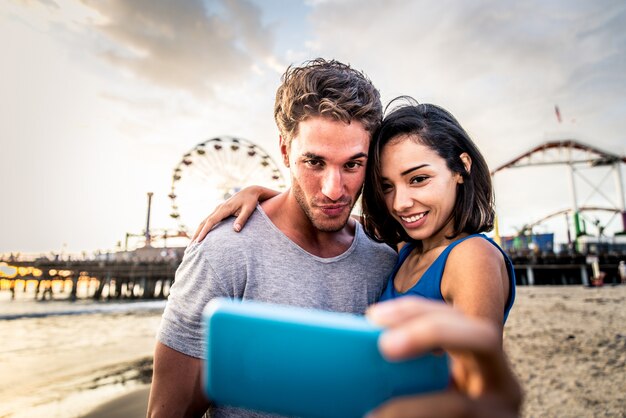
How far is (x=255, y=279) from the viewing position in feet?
5.97

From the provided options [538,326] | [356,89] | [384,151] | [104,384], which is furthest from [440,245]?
[538,326]

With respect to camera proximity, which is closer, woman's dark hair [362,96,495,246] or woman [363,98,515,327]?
woman [363,98,515,327]

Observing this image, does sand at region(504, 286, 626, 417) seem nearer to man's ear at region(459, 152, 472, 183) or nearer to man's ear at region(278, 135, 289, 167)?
man's ear at region(459, 152, 472, 183)

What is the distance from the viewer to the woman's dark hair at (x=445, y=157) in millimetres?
2125

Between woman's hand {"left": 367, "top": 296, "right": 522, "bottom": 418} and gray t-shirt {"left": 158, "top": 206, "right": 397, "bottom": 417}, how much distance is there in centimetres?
127

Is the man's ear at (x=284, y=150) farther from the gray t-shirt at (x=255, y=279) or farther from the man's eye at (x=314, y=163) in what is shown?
the gray t-shirt at (x=255, y=279)

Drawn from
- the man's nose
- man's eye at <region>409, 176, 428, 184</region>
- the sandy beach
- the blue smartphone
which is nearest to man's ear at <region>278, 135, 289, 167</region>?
the man's nose

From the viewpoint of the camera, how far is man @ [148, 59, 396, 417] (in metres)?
1.70

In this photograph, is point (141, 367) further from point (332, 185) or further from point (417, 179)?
point (417, 179)

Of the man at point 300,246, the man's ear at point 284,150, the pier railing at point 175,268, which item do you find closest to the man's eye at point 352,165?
the man at point 300,246

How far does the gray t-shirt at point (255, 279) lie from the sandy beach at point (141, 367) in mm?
3649

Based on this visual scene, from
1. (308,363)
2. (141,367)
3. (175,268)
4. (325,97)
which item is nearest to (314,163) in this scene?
(325,97)

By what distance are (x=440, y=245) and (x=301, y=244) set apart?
2.62 ft

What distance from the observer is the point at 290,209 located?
2.28 m
